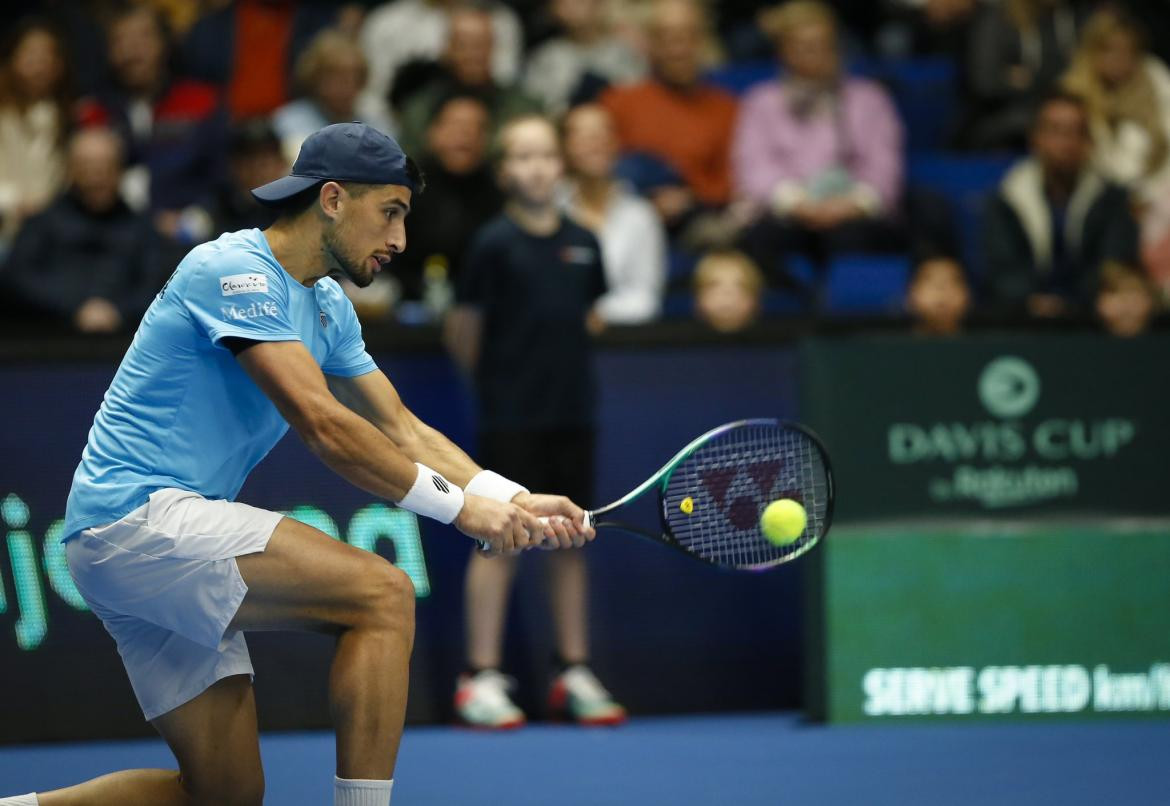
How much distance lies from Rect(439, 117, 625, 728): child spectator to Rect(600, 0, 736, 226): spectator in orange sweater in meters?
2.21

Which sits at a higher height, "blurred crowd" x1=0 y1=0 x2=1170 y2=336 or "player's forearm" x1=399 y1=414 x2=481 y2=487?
"blurred crowd" x1=0 y1=0 x2=1170 y2=336

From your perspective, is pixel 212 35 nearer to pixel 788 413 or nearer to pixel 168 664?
pixel 788 413

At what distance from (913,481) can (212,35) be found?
4780mm

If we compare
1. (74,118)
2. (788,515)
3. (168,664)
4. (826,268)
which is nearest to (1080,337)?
(826,268)

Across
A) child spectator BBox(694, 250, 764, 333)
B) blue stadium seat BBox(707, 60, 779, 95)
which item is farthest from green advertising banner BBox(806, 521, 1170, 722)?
blue stadium seat BBox(707, 60, 779, 95)

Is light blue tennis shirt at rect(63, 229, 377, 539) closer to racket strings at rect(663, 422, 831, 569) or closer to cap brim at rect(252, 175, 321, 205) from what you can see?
cap brim at rect(252, 175, 321, 205)

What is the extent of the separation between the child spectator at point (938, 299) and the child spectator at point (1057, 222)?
0.78 meters

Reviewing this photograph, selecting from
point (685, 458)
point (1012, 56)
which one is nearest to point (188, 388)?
point (685, 458)

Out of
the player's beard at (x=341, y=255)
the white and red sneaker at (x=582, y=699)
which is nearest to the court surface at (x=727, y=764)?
the white and red sneaker at (x=582, y=699)

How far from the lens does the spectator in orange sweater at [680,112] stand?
833 cm

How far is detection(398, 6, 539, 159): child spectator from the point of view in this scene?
7.95m

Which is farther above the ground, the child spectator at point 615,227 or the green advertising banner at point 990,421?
the child spectator at point 615,227

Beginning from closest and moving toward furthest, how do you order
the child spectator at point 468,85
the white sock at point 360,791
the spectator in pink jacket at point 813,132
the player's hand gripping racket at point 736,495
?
the white sock at point 360,791, the player's hand gripping racket at point 736,495, the child spectator at point 468,85, the spectator in pink jacket at point 813,132

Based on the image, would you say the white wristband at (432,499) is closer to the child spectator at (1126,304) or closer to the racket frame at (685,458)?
the racket frame at (685,458)
